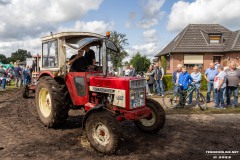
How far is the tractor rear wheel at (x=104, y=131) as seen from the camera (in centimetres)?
459

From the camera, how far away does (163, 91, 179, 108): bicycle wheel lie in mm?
9562

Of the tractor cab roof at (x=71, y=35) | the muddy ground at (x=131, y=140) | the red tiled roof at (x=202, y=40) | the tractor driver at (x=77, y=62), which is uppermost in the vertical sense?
the red tiled roof at (x=202, y=40)

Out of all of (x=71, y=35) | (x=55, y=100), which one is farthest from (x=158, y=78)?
(x=55, y=100)

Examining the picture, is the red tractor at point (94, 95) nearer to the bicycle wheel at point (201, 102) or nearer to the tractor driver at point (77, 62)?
the tractor driver at point (77, 62)

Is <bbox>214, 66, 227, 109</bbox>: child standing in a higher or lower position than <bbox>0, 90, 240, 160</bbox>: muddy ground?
higher

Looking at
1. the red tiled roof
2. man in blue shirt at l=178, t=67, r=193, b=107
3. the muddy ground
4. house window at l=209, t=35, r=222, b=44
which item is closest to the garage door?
the red tiled roof

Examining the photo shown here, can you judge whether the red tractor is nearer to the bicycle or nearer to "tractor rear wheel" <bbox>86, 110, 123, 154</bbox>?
"tractor rear wheel" <bbox>86, 110, 123, 154</bbox>

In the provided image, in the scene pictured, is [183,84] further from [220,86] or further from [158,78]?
[158,78]

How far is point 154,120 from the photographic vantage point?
596 cm

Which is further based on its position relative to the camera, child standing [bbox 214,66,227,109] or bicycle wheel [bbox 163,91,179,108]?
bicycle wheel [bbox 163,91,179,108]

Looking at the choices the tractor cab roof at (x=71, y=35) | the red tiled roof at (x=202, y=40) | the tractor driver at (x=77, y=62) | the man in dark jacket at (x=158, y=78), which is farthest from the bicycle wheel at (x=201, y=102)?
the red tiled roof at (x=202, y=40)

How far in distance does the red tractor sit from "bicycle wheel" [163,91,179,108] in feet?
12.0

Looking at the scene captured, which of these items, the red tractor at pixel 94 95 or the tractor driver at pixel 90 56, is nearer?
the red tractor at pixel 94 95

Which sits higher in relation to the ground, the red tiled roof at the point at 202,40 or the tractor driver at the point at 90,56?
the red tiled roof at the point at 202,40
